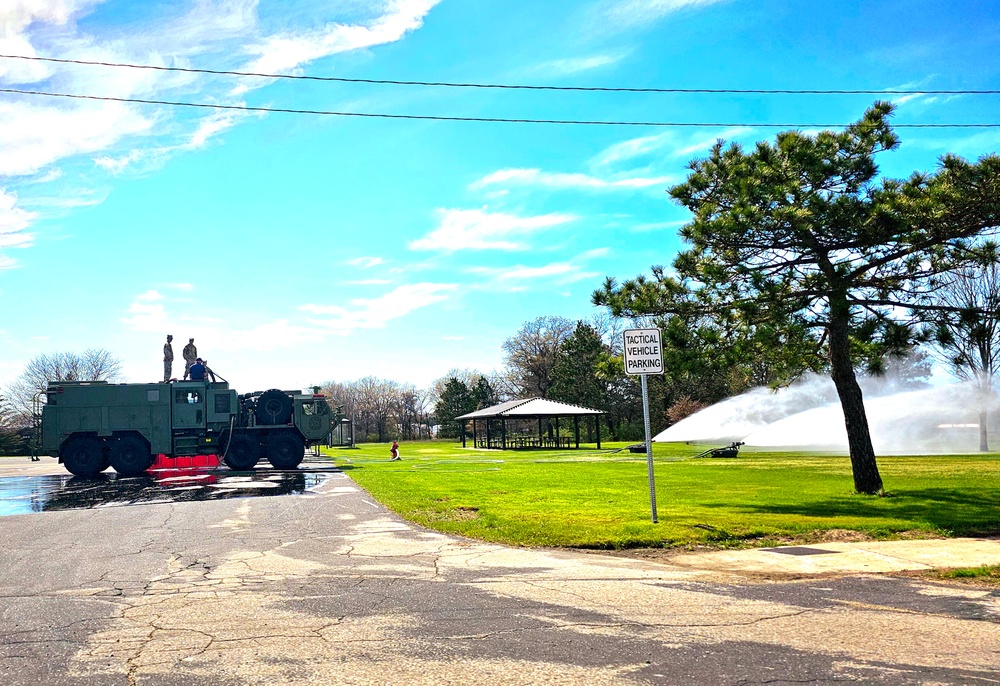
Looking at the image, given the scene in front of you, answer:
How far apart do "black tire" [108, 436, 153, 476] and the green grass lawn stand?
7739 mm

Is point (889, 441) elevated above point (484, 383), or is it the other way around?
point (484, 383)

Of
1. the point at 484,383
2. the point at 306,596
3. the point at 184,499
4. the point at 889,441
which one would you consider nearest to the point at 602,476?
the point at 184,499

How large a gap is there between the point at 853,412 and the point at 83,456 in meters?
23.0

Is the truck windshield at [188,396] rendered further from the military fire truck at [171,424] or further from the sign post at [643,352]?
the sign post at [643,352]

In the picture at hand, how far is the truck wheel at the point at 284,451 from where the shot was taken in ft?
93.4

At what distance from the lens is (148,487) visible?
20469 millimetres

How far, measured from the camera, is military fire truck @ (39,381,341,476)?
25625mm

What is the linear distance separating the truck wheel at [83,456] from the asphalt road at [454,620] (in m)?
17.2

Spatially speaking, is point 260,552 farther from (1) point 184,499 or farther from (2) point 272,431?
(2) point 272,431

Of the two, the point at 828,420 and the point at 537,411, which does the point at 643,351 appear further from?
the point at 828,420

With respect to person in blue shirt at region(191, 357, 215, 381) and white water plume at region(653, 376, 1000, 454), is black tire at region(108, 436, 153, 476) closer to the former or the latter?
person in blue shirt at region(191, 357, 215, 381)

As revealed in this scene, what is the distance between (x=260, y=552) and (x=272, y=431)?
65.0 ft

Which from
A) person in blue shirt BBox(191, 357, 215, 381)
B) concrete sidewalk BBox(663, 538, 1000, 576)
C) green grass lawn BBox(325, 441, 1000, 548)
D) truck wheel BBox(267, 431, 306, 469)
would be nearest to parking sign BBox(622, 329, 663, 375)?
green grass lawn BBox(325, 441, 1000, 548)

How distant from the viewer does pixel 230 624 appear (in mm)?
6172
